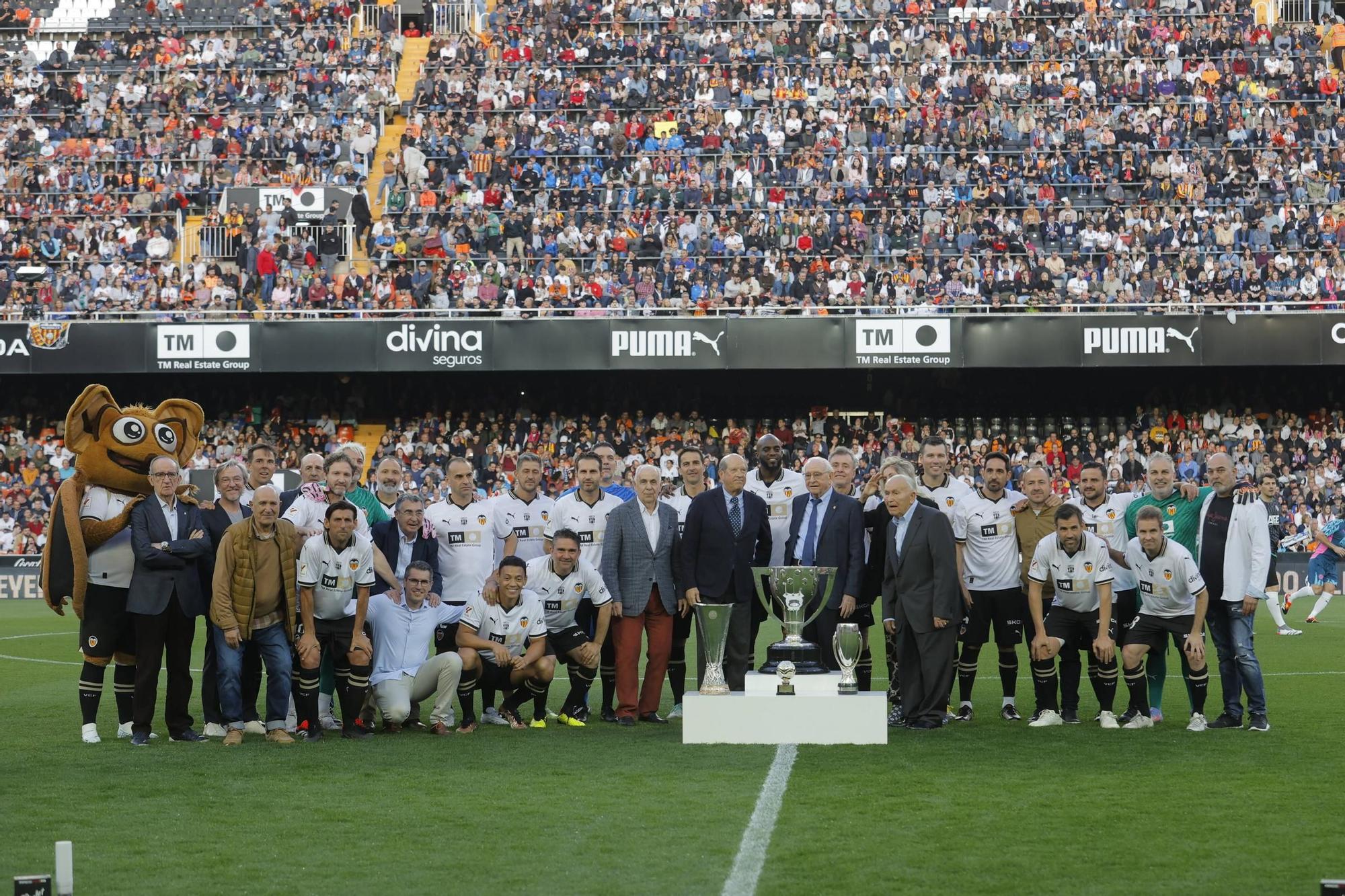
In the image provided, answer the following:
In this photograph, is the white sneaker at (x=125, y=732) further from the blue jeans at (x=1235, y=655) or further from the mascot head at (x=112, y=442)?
the blue jeans at (x=1235, y=655)

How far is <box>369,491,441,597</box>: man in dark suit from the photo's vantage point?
10.8 meters

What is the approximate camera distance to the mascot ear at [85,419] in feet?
34.9

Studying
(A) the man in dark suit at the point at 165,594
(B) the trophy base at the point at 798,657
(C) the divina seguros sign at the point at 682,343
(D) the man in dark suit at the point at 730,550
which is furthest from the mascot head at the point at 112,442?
(C) the divina seguros sign at the point at 682,343

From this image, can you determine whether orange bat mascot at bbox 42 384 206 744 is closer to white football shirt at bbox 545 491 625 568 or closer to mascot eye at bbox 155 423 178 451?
mascot eye at bbox 155 423 178 451

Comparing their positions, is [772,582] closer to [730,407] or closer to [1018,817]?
[1018,817]

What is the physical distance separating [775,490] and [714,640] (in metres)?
1.80

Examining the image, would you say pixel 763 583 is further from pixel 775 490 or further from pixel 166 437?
pixel 166 437

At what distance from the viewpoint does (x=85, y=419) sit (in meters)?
10.7

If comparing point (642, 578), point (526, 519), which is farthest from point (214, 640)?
point (642, 578)

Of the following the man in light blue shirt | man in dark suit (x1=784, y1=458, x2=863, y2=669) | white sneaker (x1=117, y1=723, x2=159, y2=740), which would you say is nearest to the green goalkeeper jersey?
man in dark suit (x1=784, y1=458, x2=863, y2=669)

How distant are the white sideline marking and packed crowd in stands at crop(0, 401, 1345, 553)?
68.8 feet

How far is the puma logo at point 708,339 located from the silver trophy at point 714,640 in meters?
21.5

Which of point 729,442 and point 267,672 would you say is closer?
point 267,672

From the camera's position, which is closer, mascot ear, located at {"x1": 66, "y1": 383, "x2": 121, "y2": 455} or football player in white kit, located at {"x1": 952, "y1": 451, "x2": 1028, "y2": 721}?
mascot ear, located at {"x1": 66, "y1": 383, "x2": 121, "y2": 455}
